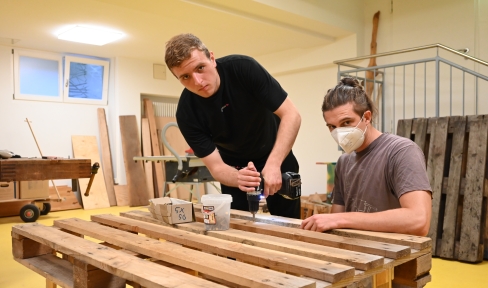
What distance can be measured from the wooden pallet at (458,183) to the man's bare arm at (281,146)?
7.59ft

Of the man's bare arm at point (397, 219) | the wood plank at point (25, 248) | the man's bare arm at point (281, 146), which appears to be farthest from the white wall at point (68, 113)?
the man's bare arm at point (397, 219)

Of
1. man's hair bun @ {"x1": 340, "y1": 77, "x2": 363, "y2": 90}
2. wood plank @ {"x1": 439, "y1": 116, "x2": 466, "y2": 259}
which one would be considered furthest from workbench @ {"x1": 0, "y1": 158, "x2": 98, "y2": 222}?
wood plank @ {"x1": 439, "y1": 116, "x2": 466, "y2": 259}

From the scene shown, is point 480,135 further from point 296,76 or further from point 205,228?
point 296,76

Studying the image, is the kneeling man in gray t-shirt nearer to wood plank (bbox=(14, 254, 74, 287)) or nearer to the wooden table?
the wooden table

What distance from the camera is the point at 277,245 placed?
1315 millimetres

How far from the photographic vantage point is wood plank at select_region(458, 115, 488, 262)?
3.53 m

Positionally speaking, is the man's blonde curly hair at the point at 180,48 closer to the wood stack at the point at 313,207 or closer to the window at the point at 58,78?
the wood stack at the point at 313,207

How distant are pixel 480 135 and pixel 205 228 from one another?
2.95 metres

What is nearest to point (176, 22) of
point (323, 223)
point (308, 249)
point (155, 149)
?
point (155, 149)

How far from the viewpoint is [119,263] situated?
1157 millimetres

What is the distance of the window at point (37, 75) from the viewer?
6.77 m

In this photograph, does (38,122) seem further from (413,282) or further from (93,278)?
(413,282)

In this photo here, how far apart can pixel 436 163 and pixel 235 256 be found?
3.15 m

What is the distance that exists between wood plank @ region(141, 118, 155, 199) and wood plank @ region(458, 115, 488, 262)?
5308 millimetres
